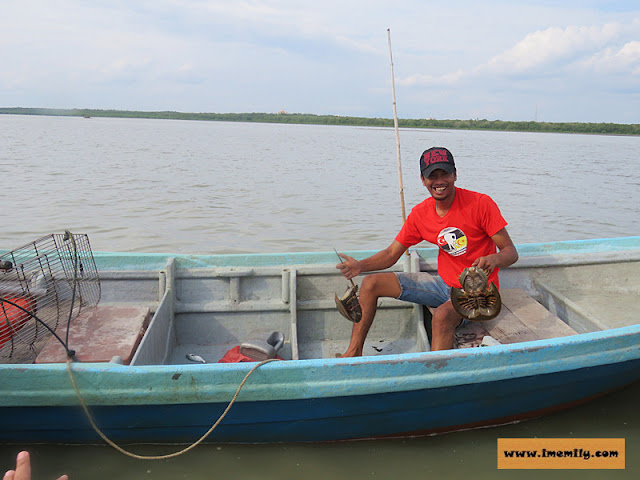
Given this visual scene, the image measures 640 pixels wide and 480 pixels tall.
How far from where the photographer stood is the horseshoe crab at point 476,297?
10.6ft

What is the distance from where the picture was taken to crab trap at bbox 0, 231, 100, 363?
3.37 m

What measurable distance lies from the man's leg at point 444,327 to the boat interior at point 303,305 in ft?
1.03

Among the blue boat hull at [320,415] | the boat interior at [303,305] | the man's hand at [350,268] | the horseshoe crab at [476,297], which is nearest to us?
the blue boat hull at [320,415]

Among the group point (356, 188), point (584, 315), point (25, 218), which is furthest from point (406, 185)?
point (584, 315)

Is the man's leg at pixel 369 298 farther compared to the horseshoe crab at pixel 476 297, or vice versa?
the man's leg at pixel 369 298

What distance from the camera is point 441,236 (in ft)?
11.9

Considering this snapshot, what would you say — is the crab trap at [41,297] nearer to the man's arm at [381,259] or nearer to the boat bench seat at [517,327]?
the man's arm at [381,259]

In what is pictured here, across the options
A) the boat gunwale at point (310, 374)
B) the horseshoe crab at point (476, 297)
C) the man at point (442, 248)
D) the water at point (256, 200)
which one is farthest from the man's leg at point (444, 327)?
the water at point (256, 200)

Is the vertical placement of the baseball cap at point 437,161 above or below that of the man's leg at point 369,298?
above

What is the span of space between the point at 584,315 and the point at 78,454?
3.91 meters

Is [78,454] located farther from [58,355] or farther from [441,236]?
[441,236]

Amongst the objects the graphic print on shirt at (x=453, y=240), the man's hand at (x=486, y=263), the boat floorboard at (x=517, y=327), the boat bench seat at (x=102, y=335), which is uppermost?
the graphic print on shirt at (x=453, y=240)

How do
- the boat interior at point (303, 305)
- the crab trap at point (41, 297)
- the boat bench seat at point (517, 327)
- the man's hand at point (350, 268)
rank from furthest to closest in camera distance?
the boat interior at point (303, 305) < the man's hand at point (350, 268) < the boat bench seat at point (517, 327) < the crab trap at point (41, 297)

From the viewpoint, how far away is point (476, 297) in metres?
3.30
